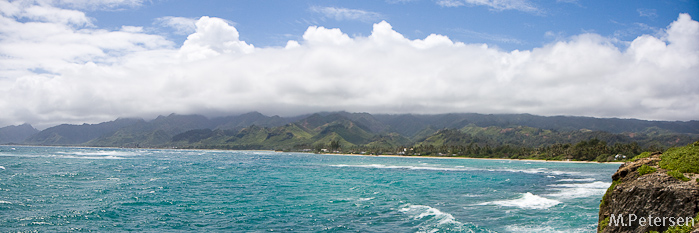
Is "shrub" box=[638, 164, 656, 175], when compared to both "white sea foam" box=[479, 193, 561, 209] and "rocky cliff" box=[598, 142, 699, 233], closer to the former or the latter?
"rocky cliff" box=[598, 142, 699, 233]

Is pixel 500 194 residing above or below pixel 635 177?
below

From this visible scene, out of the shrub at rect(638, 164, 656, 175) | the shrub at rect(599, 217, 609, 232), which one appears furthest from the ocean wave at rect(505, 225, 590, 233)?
the shrub at rect(638, 164, 656, 175)

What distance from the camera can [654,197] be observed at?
1540 centimetres

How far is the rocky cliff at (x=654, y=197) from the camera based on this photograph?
47.5ft

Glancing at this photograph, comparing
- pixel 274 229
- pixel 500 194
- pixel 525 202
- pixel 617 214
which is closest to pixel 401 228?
pixel 274 229

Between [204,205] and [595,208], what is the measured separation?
39.8m

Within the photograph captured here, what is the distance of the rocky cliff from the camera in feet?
47.5

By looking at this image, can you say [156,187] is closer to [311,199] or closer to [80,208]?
[80,208]

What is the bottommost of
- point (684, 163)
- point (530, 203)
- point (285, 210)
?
point (285, 210)

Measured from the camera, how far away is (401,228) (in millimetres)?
31016

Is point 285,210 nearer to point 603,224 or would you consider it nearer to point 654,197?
point 603,224

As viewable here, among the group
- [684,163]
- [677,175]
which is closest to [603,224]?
[677,175]

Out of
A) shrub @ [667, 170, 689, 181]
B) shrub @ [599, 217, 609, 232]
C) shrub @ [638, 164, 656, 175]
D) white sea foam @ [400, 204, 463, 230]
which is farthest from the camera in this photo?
white sea foam @ [400, 204, 463, 230]

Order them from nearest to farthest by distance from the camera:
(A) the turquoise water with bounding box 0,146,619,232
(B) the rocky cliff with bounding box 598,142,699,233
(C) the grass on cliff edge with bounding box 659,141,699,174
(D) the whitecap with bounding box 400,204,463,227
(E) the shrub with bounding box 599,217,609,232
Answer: (B) the rocky cliff with bounding box 598,142,699,233 < (C) the grass on cliff edge with bounding box 659,141,699,174 < (E) the shrub with bounding box 599,217,609,232 < (A) the turquoise water with bounding box 0,146,619,232 < (D) the whitecap with bounding box 400,204,463,227
